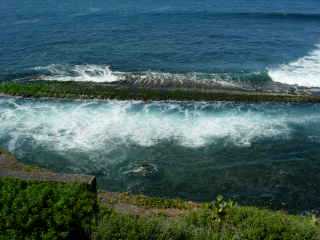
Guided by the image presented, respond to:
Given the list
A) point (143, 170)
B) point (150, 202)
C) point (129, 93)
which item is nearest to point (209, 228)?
point (150, 202)

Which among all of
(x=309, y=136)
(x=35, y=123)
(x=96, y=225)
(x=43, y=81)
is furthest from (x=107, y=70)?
(x=96, y=225)

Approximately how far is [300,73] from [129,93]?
23998mm

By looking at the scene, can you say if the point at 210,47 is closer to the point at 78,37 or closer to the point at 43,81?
the point at 78,37

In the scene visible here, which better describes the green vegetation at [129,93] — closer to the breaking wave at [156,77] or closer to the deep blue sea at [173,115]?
the deep blue sea at [173,115]

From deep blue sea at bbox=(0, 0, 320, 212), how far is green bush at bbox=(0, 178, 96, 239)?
366 inches

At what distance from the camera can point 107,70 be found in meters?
55.8

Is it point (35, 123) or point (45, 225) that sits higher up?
point (45, 225)

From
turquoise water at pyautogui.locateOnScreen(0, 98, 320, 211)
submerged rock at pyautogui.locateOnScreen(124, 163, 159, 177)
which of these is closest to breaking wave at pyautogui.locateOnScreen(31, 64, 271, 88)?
turquoise water at pyautogui.locateOnScreen(0, 98, 320, 211)

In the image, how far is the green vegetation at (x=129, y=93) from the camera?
47.0m

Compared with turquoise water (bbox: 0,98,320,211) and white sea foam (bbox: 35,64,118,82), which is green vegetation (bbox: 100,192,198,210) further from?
white sea foam (bbox: 35,64,118,82)

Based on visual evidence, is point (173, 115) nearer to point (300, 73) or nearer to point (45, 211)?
point (300, 73)

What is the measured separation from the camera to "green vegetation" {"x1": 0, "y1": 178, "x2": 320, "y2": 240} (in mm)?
20266

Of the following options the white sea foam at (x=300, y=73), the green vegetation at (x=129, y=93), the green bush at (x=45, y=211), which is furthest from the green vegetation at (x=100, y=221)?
the white sea foam at (x=300, y=73)

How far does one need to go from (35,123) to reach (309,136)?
27294 millimetres
